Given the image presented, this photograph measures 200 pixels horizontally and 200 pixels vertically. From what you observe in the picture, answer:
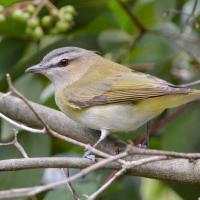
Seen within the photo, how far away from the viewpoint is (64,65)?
405 cm

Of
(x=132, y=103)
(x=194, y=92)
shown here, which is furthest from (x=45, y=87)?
(x=194, y=92)

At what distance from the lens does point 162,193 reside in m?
4.52

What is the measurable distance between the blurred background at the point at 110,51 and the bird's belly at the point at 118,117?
0.40m

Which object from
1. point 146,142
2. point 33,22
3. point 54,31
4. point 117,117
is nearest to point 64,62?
point 54,31

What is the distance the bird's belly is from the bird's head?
455 millimetres

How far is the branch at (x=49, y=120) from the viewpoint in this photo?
333cm

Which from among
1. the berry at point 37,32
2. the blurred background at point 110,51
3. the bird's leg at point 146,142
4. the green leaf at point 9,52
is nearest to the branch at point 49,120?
the bird's leg at point 146,142

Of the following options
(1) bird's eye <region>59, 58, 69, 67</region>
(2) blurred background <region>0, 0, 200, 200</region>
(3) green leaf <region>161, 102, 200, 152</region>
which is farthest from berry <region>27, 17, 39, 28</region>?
(3) green leaf <region>161, 102, 200, 152</region>

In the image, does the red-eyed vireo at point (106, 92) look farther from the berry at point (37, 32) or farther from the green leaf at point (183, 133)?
the green leaf at point (183, 133)

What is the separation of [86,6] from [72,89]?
68cm

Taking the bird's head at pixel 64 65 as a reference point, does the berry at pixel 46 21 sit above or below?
above

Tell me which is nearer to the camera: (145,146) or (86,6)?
(145,146)

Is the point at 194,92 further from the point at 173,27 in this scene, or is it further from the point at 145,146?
the point at 173,27

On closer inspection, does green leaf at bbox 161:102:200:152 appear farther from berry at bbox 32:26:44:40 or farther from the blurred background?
berry at bbox 32:26:44:40
